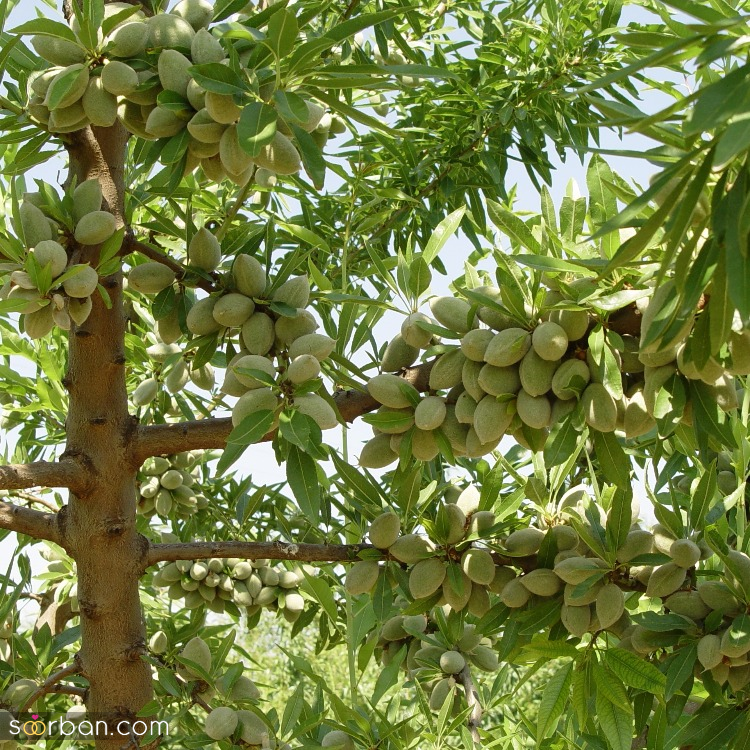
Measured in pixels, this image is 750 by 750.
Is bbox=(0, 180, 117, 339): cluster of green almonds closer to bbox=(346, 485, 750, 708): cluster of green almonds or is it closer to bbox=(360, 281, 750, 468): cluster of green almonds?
bbox=(360, 281, 750, 468): cluster of green almonds

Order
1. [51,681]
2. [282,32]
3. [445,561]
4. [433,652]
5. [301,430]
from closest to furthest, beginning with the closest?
1. [282,32]
2. [301,430]
3. [445,561]
4. [51,681]
5. [433,652]

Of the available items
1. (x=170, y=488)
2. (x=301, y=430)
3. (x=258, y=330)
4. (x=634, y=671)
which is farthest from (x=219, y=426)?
(x=170, y=488)

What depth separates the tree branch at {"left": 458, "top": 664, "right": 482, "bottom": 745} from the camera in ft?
5.52

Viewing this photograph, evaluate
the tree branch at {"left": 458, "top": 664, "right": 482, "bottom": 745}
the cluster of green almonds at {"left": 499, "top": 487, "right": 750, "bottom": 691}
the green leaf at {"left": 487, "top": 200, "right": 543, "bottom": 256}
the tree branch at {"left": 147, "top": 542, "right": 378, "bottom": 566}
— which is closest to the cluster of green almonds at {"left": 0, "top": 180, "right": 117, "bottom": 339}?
the tree branch at {"left": 147, "top": 542, "right": 378, "bottom": 566}

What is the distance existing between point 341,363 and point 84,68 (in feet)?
1.84

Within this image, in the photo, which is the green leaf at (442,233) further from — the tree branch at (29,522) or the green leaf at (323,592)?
the tree branch at (29,522)

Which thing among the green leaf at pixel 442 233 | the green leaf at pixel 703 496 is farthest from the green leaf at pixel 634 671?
the green leaf at pixel 442 233

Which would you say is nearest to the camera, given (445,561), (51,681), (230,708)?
(445,561)

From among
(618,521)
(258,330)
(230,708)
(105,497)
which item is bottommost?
(230,708)

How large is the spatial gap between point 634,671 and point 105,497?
2.96ft

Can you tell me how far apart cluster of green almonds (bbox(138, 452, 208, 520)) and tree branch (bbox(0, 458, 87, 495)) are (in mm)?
684

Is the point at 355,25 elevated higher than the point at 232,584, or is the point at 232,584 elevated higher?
the point at 355,25

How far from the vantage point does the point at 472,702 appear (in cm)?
168

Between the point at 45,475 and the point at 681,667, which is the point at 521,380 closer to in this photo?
the point at 681,667
